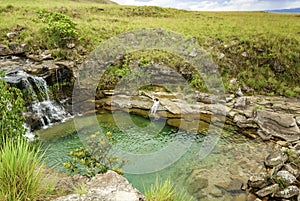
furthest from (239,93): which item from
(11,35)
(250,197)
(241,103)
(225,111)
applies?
(11,35)

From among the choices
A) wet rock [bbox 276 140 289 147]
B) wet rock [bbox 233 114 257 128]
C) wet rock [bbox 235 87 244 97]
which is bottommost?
wet rock [bbox 276 140 289 147]

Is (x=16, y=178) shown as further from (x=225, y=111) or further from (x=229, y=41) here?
(x=229, y=41)

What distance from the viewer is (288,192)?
8.27 metres

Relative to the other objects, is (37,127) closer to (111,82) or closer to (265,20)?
(111,82)

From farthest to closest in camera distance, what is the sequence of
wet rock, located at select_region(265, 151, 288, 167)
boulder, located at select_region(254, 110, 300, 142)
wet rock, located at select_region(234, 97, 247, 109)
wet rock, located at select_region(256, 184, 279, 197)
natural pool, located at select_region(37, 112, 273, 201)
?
wet rock, located at select_region(234, 97, 247, 109)
boulder, located at select_region(254, 110, 300, 142)
wet rock, located at select_region(265, 151, 288, 167)
natural pool, located at select_region(37, 112, 273, 201)
wet rock, located at select_region(256, 184, 279, 197)

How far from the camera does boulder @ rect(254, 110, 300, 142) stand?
12.5m

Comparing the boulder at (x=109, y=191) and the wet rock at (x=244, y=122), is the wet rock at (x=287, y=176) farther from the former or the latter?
the boulder at (x=109, y=191)

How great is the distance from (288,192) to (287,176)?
791 mm

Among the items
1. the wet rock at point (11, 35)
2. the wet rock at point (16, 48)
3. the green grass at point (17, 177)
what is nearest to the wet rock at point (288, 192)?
the green grass at point (17, 177)

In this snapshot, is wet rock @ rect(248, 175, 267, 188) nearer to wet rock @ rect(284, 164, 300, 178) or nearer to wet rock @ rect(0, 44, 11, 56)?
wet rock @ rect(284, 164, 300, 178)

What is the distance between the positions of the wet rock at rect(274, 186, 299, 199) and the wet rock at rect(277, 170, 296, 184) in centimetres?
38

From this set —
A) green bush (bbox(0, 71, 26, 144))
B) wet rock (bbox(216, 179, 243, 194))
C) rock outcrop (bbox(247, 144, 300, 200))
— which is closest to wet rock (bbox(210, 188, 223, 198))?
wet rock (bbox(216, 179, 243, 194))

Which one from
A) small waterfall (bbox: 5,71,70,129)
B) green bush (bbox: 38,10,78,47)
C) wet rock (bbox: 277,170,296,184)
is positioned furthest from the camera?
green bush (bbox: 38,10,78,47)

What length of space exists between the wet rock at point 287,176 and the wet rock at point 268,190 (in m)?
0.52
